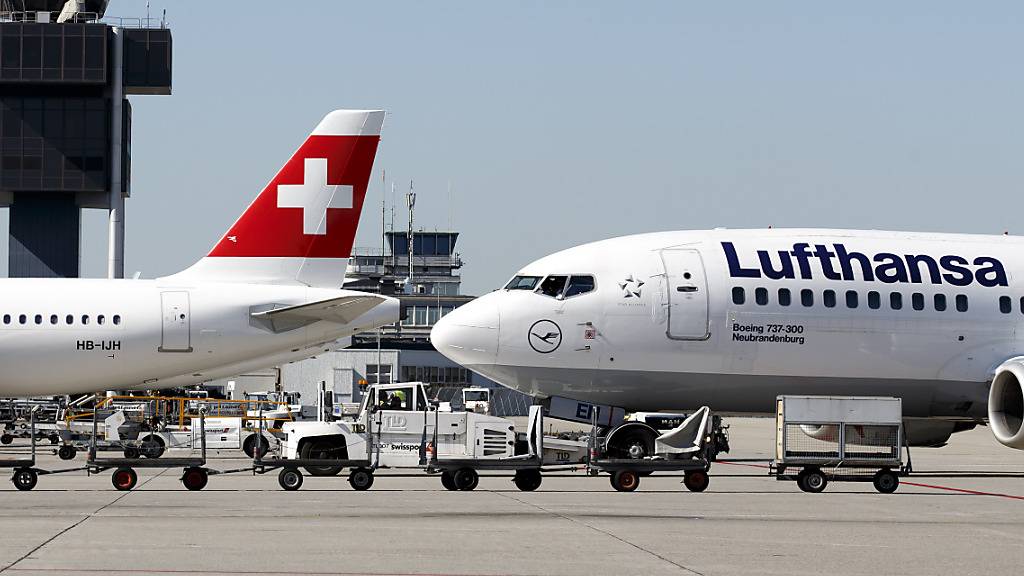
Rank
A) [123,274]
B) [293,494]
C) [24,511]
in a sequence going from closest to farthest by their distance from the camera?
1. [24,511]
2. [293,494]
3. [123,274]

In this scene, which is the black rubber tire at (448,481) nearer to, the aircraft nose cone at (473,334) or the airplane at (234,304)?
the aircraft nose cone at (473,334)

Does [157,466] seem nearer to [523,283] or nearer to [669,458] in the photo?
[523,283]

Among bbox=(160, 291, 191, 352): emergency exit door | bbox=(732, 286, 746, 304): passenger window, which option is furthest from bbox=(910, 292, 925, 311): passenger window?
bbox=(160, 291, 191, 352): emergency exit door

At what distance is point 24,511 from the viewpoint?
17078 mm

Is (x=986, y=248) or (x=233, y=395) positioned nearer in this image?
(x=986, y=248)

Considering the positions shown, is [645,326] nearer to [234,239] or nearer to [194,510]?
[194,510]

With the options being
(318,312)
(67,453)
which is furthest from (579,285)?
(67,453)

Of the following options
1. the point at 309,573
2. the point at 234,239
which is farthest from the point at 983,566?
the point at 234,239

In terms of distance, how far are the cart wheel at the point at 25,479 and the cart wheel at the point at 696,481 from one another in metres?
9.70

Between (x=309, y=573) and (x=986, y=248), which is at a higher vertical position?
(x=986, y=248)

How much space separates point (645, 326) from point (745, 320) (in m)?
1.81

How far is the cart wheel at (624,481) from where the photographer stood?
21.5 meters

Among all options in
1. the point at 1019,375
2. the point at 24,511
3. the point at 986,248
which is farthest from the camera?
the point at 986,248

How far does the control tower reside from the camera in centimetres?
7431
